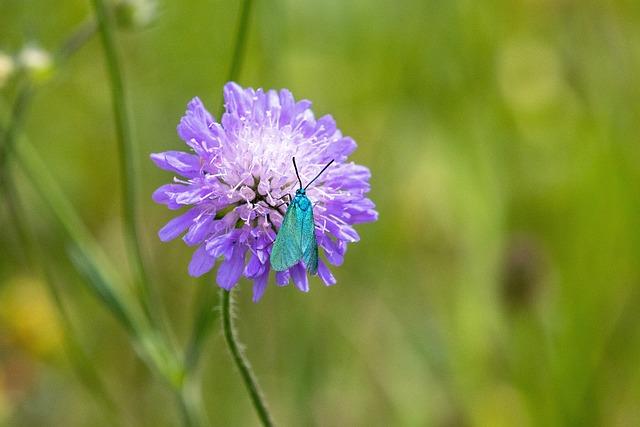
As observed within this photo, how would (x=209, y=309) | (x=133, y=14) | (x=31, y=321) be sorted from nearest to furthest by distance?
(x=209, y=309) → (x=133, y=14) → (x=31, y=321)

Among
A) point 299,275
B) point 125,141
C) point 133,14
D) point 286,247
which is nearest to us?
point 286,247

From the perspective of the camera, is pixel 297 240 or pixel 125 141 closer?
→ pixel 297 240

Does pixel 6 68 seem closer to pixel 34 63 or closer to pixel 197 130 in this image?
pixel 34 63

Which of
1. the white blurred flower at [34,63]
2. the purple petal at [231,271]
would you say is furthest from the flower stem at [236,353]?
the white blurred flower at [34,63]

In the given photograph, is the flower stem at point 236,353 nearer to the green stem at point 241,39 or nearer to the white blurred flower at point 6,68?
the green stem at point 241,39

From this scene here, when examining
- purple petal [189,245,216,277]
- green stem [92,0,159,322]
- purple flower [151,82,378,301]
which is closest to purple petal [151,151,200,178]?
purple flower [151,82,378,301]

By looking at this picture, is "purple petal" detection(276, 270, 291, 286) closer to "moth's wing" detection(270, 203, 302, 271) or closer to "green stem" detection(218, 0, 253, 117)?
"moth's wing" detection(270, 203, 302, 271)

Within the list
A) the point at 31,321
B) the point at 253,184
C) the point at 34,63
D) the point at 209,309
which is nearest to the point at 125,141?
the point at 34,63

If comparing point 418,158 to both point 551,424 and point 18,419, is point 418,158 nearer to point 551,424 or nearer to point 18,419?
point 551,424
